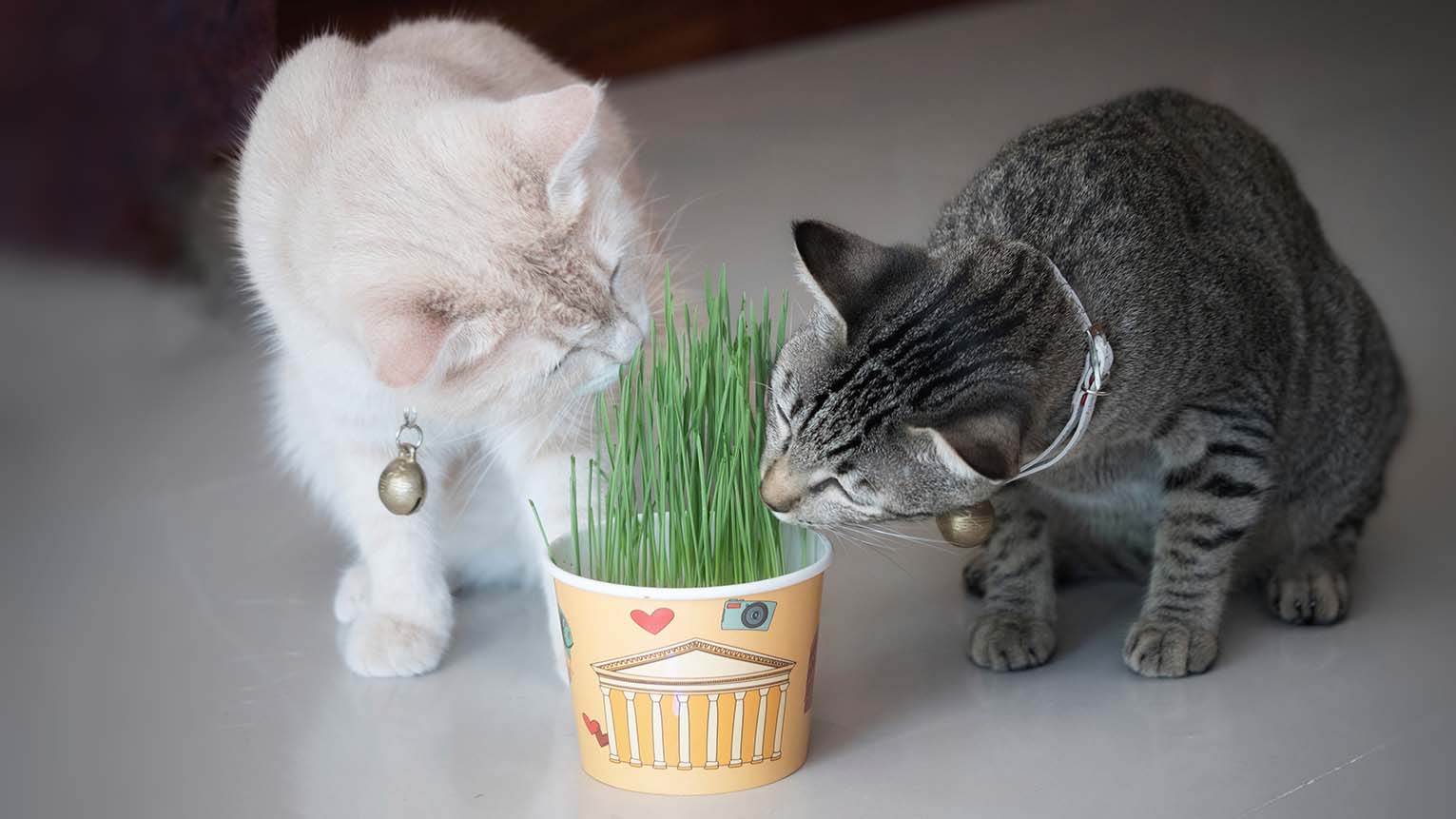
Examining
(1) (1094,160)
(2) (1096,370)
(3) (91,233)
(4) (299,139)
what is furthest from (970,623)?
(3) (91,233)

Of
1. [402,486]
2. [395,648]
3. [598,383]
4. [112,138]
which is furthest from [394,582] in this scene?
[112,138]

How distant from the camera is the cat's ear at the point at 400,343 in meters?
1.24

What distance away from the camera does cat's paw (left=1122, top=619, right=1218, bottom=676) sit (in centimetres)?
158

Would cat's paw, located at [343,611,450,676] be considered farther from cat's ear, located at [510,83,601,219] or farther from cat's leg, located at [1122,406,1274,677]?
cat's leg, located at [1122,406,1274,677]

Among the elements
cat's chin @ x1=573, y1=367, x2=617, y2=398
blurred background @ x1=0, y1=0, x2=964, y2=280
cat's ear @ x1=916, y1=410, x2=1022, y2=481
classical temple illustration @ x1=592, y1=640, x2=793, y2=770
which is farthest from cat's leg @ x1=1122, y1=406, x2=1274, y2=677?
blurred background @ x1=0, y1=0, x2=964, y2=280

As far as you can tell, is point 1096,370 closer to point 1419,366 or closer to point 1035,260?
point 1035,260

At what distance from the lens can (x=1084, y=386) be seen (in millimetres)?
1392

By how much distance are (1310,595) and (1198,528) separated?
23 centimetres

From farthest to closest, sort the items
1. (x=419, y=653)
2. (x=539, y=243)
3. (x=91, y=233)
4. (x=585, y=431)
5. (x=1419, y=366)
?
(x=91, y=233) < (x=1419, y=366) < (x=419, y=653) < (x=585, y=431) < (x=539, y=243)

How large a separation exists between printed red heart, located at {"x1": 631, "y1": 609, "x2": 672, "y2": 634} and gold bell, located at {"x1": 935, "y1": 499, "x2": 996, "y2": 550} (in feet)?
0.93

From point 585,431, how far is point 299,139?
414 mm

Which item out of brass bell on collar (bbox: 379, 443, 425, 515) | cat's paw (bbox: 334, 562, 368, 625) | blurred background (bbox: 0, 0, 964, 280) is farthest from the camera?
blurred background (bbox: 0, 0, 964, 280)

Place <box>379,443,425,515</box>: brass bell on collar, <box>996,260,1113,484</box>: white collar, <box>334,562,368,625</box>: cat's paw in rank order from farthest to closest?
<box>334,562,368,625</box>: cat's paw, <box>379,443,425,515</box>: brass bell on collar, <box>996,260,1113,484</box>: white collar

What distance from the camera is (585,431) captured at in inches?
60.7
